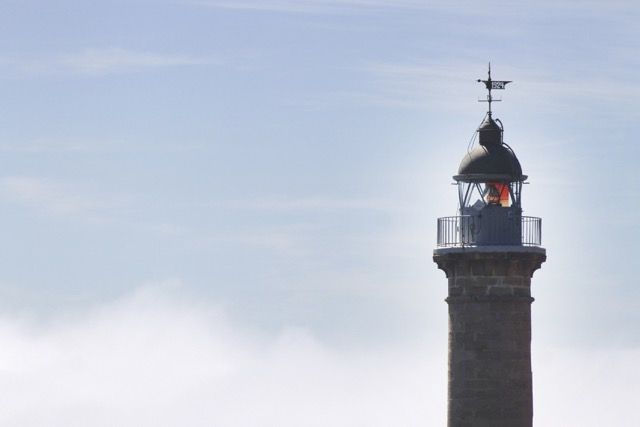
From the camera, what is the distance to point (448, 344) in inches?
7657

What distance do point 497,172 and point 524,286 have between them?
12.7 feet

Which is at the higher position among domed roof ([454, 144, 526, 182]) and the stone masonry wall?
domed roof ([454, 144, 526, 182])

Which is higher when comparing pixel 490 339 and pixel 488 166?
pixel 488 166

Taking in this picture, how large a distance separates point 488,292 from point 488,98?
6598 mm

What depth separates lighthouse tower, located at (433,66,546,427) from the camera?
193 metres

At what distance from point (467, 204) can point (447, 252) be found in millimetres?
1964

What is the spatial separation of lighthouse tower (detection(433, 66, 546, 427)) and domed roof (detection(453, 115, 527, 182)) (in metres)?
→ 0.03

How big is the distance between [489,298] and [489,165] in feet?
14.8

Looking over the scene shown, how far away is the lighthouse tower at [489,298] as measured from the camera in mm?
193375

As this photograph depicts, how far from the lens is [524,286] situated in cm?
19425

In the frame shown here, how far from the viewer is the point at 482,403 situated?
634 feet

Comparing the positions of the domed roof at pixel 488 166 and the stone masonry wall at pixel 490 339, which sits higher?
the domed roof at pixel 488 166

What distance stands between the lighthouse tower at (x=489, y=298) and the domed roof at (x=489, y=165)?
0.03 metres

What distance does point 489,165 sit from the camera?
195 meters
